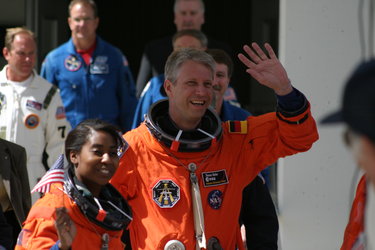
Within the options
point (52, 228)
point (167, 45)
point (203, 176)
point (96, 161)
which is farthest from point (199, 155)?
point (167, 45)

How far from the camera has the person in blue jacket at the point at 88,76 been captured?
21.8 ft

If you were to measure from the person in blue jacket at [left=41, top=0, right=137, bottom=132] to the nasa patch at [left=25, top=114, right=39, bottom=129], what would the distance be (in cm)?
65

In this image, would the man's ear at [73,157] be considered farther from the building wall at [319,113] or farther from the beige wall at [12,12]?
the beige wall at [12,12]

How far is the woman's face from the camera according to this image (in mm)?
3271

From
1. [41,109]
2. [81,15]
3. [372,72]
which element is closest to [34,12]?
[81,15]

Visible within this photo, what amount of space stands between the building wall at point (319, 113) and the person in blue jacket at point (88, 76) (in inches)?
63.4

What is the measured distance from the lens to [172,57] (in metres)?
3.89

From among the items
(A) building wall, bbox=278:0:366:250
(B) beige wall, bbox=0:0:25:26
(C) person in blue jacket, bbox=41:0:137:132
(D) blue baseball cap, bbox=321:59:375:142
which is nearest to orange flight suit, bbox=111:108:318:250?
(D) blue baseball cap, bbox=321:59:375:142

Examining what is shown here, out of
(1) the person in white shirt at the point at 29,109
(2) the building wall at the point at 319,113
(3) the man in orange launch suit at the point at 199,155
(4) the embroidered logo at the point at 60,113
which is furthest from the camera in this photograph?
(4) the embroidered logo at the point at 60,113

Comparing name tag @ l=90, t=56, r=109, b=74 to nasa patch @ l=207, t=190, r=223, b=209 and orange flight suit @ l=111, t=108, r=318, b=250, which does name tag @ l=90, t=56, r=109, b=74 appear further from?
nasa patch @ l=207, t=190, r=223, b=209

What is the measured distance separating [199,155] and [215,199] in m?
0.21

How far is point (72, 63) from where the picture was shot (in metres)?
6.70

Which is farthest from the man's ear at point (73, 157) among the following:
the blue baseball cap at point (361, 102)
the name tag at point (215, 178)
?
the blue baseball cap at point (361, 102)

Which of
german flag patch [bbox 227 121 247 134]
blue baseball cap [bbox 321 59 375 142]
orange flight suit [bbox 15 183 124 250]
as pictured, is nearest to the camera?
blue baseball cap [bbox 321 59 375 142]
